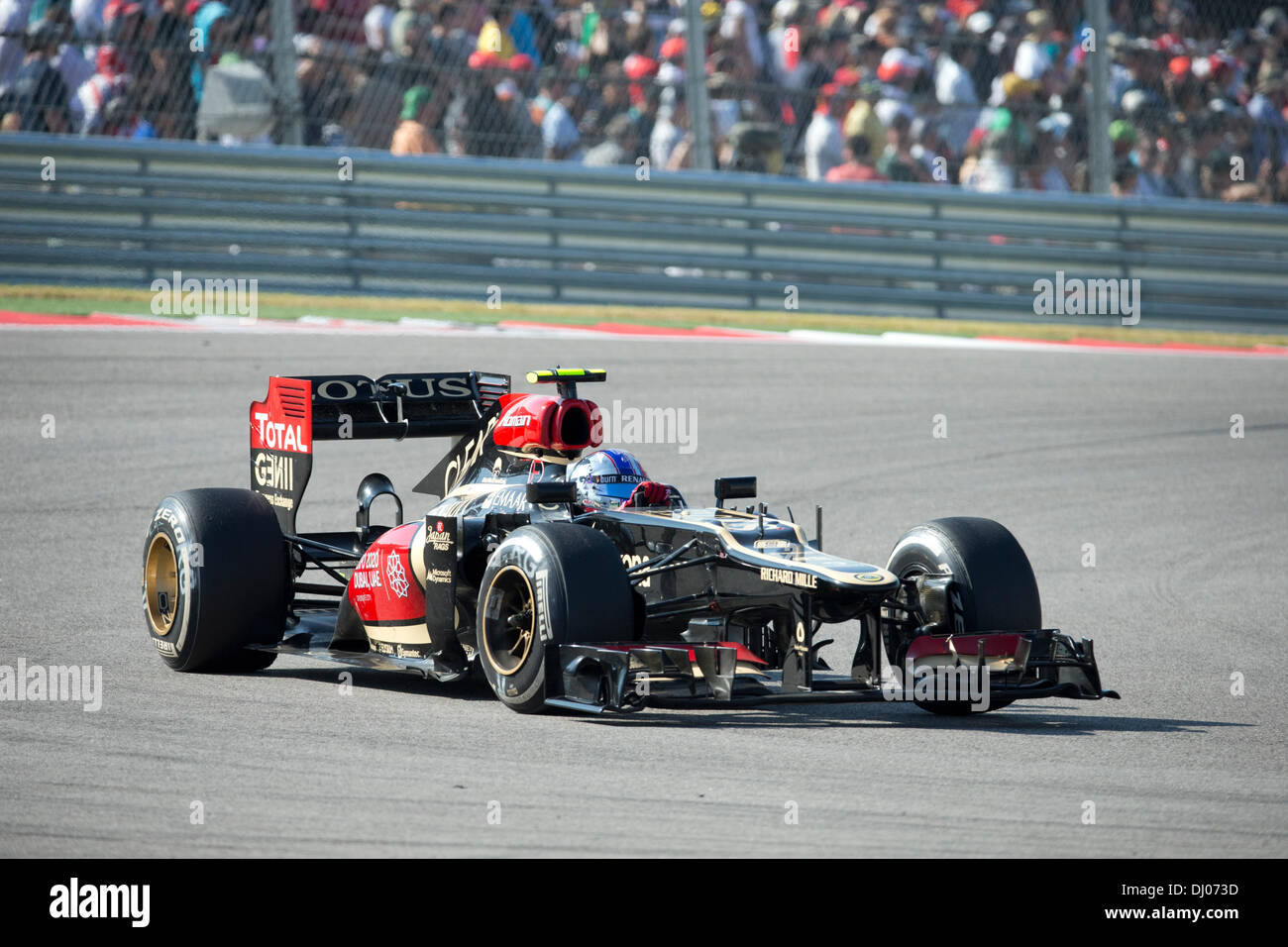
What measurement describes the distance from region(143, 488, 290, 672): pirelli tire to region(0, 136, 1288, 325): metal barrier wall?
321 inches

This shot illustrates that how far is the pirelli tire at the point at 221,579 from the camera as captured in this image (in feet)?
28.9

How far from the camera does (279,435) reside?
978cm

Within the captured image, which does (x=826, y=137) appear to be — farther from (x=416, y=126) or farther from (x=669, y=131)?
(x=416, y=126)

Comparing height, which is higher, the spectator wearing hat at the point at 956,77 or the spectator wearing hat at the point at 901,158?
the spectator wearing hat at the point at 956,77

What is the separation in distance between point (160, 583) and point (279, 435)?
98 cm

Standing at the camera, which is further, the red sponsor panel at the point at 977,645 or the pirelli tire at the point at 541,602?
the red sponsor panel at the point at 977,645

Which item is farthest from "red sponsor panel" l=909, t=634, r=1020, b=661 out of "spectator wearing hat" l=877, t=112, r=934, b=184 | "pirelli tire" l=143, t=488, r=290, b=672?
"spectator wearing hat" l=877, t=112, r=934, b=184

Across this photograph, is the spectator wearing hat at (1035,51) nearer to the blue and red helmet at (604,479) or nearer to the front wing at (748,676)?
the blue and red helmet at (604,479)

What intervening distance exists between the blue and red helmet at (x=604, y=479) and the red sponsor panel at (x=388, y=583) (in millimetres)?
815

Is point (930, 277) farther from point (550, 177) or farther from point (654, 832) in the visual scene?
point (654, 832)

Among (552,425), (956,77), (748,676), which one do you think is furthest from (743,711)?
(956,77)

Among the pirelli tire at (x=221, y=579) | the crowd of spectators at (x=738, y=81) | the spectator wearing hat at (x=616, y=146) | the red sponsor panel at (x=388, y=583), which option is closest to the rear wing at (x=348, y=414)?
the pirelli tire at (x=221, y=579)

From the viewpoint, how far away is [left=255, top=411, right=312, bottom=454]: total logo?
31.4 ft

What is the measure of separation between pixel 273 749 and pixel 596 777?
129cm
